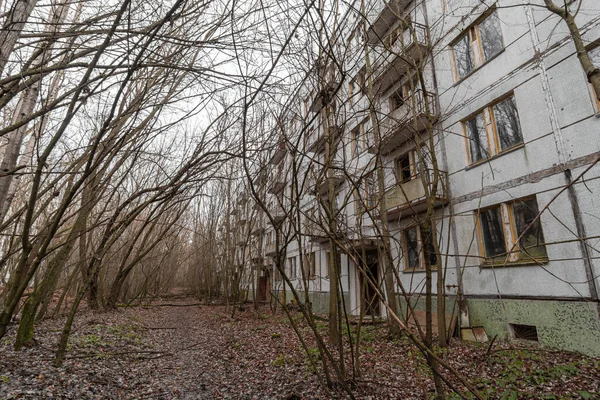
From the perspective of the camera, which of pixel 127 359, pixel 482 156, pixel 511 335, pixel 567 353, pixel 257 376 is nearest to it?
pixel 257 376

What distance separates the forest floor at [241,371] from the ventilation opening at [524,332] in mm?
633

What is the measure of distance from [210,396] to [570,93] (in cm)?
908

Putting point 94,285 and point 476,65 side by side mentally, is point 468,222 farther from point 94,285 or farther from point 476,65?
point 94,285

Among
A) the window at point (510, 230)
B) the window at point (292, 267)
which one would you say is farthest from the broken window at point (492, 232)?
the window at point (292, 267)

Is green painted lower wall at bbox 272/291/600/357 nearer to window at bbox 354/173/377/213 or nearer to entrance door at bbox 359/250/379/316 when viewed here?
entrance door at bbox 359/250/379/316

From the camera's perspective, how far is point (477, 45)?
938cm

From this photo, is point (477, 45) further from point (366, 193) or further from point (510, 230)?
point (366, 193)

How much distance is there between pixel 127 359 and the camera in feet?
18.2

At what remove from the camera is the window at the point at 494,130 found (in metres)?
8.17

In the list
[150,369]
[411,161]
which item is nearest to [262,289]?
[411,161]

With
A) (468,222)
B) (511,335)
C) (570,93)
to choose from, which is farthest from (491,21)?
(511,335)

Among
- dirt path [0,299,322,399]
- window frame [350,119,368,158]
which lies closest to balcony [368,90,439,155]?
window frame [350,119,368,158]

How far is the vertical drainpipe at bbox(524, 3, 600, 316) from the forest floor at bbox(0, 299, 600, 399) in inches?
61.6

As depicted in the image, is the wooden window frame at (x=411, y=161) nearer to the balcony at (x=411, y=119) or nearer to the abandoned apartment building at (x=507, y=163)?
the abandoned apartment building at (x=507, y=163)
